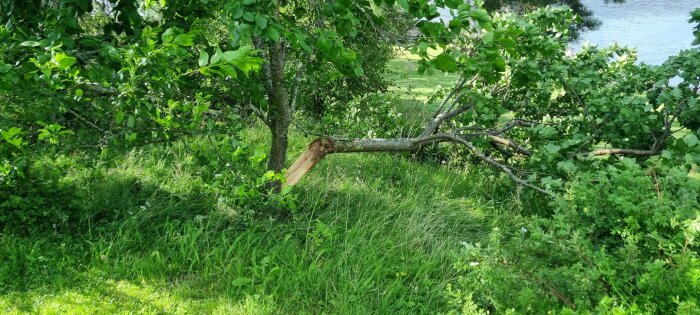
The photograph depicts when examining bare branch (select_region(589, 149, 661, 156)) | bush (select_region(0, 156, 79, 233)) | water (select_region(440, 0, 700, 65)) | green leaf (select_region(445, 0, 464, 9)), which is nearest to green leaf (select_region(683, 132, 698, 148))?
bare branch (select_region(589, 149, 661, 156))

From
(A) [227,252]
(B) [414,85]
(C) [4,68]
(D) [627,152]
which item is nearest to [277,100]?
(A) [227,252]

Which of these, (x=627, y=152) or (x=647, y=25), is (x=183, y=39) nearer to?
(x=627, y=152)

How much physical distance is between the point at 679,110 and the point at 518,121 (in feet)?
4.81

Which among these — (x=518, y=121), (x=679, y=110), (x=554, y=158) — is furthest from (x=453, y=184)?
(x=679, y=110)

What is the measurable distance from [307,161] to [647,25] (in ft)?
56.9

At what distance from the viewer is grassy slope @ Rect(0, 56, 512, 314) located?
10.6 feet

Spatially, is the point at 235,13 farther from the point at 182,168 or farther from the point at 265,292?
the point at 182,168

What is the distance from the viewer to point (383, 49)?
274 inches

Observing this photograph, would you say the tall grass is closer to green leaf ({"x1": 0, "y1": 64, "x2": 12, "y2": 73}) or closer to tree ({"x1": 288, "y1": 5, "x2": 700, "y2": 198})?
tree ({"x1": 288, "y1": 5, "x2": 700, "y2": 198})

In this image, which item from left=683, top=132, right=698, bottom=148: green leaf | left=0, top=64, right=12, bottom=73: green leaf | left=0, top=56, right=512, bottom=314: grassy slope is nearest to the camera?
left=0, top=64, right=12, bottom=73: green leaf

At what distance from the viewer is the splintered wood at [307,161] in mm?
4305

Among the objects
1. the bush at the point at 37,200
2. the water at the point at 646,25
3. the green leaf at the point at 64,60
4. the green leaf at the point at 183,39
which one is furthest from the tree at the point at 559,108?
the water at the point at 646,25

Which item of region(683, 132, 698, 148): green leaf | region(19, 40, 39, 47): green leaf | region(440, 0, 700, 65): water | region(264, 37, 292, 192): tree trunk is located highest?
region(19, 40, 39, 47): green leaf

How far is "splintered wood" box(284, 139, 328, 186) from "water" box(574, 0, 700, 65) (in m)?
12.3
